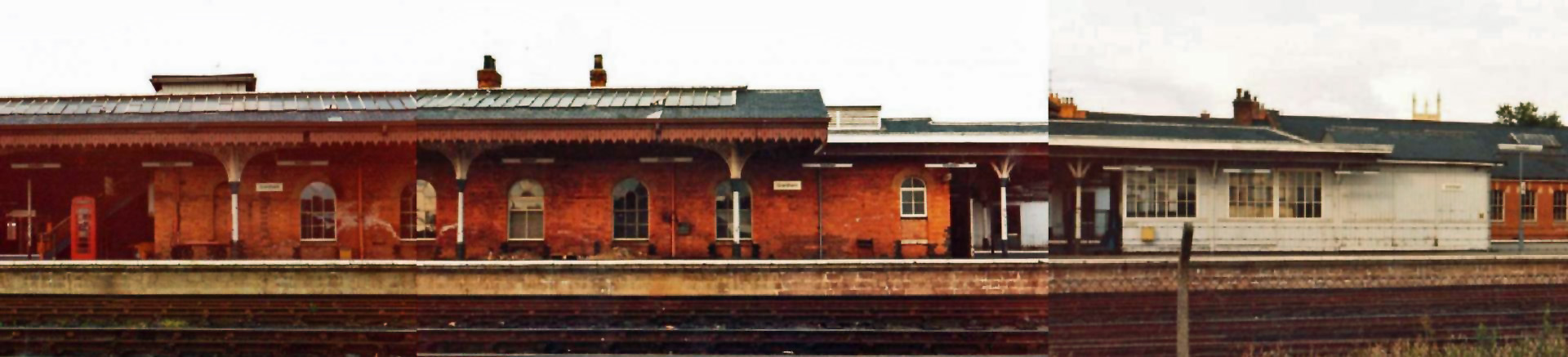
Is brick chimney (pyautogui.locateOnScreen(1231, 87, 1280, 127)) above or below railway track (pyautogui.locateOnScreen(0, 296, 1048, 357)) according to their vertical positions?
above

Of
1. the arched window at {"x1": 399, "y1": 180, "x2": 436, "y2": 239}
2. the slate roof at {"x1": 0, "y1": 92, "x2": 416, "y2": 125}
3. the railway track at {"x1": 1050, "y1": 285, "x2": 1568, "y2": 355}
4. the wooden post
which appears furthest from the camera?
the arched window at {"x1": 399, "y1": 180, "x2": 436, "y2": 239}

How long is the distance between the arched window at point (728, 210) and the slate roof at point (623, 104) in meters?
1.11

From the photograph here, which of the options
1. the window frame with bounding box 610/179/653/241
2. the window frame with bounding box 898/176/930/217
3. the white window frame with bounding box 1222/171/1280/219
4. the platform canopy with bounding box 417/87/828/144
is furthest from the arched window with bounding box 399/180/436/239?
the white window frame with bounding box 1222/171/1280/219

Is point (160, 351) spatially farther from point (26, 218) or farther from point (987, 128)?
point (987, 128)

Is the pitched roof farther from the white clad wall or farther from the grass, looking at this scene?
the grass

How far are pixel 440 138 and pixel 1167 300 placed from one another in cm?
688

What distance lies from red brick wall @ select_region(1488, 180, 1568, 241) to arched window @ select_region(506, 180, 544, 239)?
337 inches

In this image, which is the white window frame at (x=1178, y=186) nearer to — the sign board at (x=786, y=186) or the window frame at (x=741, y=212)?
the sign board at (x=786, y=186)

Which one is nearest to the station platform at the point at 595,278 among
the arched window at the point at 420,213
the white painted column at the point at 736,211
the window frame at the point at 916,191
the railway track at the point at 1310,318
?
the arched window at the point at 420,213

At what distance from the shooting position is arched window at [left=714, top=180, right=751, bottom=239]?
11328 millimetres

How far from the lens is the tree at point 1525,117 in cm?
523

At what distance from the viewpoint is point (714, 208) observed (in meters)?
11.3

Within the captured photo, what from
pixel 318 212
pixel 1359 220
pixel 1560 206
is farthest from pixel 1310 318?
pixel 318 212

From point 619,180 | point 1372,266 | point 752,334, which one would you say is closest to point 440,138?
point 619,180
